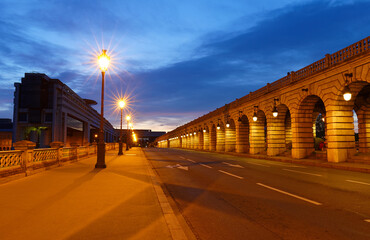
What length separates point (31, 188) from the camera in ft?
28.7

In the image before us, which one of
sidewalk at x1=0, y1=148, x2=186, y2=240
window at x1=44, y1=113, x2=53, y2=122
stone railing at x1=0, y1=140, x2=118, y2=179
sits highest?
window at x1=44, y1=113, x2=53, y2=122

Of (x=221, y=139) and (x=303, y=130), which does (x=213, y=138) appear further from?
(x=303, y=130)

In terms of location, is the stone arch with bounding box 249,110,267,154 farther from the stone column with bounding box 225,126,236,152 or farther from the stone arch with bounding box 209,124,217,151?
the stone arch with bounding box 209,124,217,151

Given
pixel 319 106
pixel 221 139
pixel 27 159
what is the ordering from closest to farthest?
pixel 27 159 → pixel 319 106 → pixel 221 139

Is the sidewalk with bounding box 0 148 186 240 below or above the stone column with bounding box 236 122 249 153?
below

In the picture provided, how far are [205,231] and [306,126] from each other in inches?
892

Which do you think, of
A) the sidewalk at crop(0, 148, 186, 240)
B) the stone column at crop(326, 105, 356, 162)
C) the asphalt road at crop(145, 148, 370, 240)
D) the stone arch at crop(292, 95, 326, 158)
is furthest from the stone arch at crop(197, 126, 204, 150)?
the sidewalk at crop(0, 148, 186, 240)

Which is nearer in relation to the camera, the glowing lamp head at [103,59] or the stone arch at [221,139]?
the glowing lamp head at [103,59]

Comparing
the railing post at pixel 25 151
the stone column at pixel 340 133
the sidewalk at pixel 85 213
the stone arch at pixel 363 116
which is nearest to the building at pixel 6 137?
the railing post at pixel 25 151

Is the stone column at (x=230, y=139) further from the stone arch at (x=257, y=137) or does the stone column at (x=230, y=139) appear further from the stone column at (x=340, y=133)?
Result: the stone column at (x=340, y=133)

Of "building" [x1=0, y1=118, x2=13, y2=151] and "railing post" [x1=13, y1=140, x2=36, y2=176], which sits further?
"building" [x1=0, y1=118, x2=13, y2=151]

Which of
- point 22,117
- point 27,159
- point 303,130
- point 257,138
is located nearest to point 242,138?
point 257,138

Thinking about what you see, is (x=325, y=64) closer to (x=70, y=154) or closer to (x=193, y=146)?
(x=70, y=154)

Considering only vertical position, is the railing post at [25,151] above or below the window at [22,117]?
below
